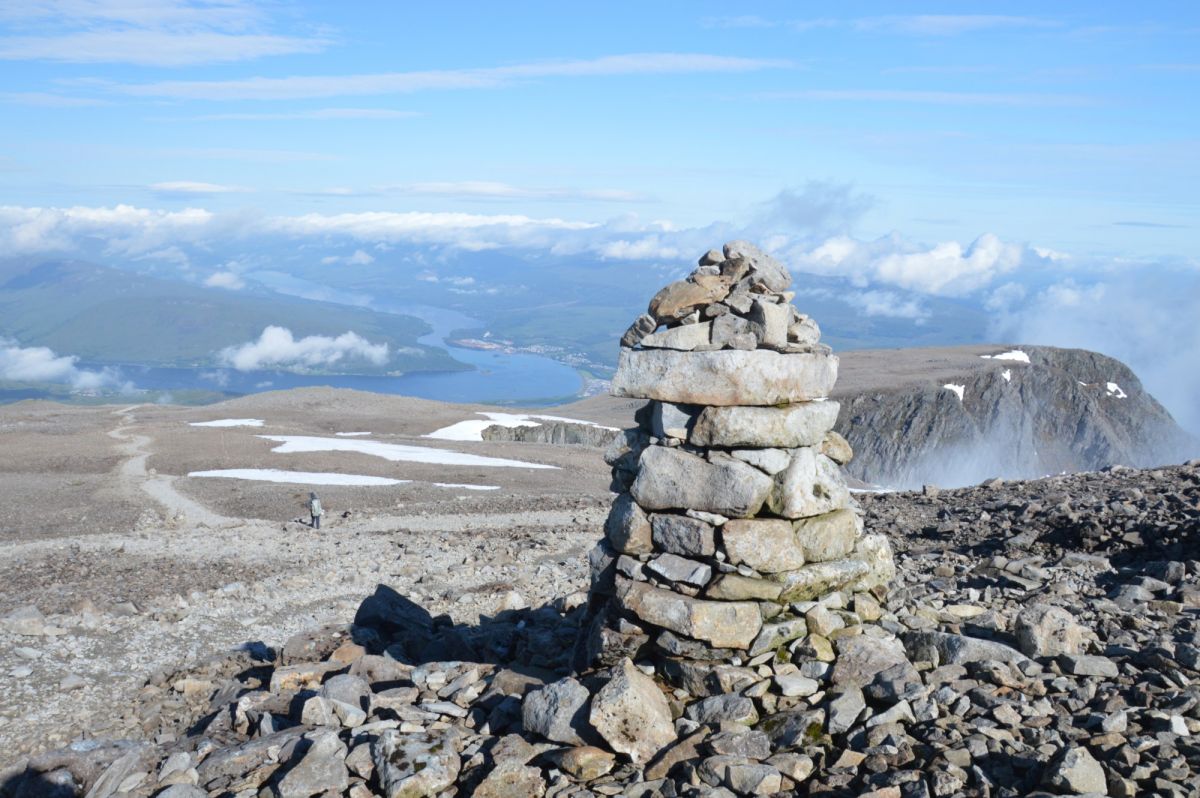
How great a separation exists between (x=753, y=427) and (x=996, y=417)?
9388cm

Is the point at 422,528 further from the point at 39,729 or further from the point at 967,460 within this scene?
the point at 967,460

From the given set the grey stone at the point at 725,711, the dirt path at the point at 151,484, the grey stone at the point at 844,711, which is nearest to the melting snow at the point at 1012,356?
the dirt path at the point at 151,484

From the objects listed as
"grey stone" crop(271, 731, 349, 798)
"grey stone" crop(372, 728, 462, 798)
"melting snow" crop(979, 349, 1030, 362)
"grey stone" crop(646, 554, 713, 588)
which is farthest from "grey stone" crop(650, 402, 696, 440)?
"melting snow" crop(979, 349, 1030, 362)

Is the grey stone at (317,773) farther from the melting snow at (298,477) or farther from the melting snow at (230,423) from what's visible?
the melting snow at (230,423)

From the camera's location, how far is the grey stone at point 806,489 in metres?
10.4

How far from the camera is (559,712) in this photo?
30.0ft

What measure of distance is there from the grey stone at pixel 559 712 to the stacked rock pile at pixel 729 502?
1156mm

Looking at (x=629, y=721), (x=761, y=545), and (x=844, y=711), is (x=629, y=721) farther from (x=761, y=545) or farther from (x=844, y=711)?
(x=761, y=545)

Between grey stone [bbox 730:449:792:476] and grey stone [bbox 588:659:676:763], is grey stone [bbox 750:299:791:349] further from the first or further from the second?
grey stone [bbox 588:659:676:763]

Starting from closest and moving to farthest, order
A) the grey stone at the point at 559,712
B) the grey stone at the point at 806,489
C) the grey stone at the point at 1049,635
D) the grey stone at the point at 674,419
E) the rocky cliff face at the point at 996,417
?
the grey stone at the point at 559,712, the grey stone at the point at 1049,635, the grey stone at the point at 806,489, the grey stone at the point at 674,419, the rocky cliff face at the point at 996,417

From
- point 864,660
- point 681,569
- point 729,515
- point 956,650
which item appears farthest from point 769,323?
point 956,650

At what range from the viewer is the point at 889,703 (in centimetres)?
898

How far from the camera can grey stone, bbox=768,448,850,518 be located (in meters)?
10.4

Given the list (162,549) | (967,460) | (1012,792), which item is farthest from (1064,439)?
(1012,792)
